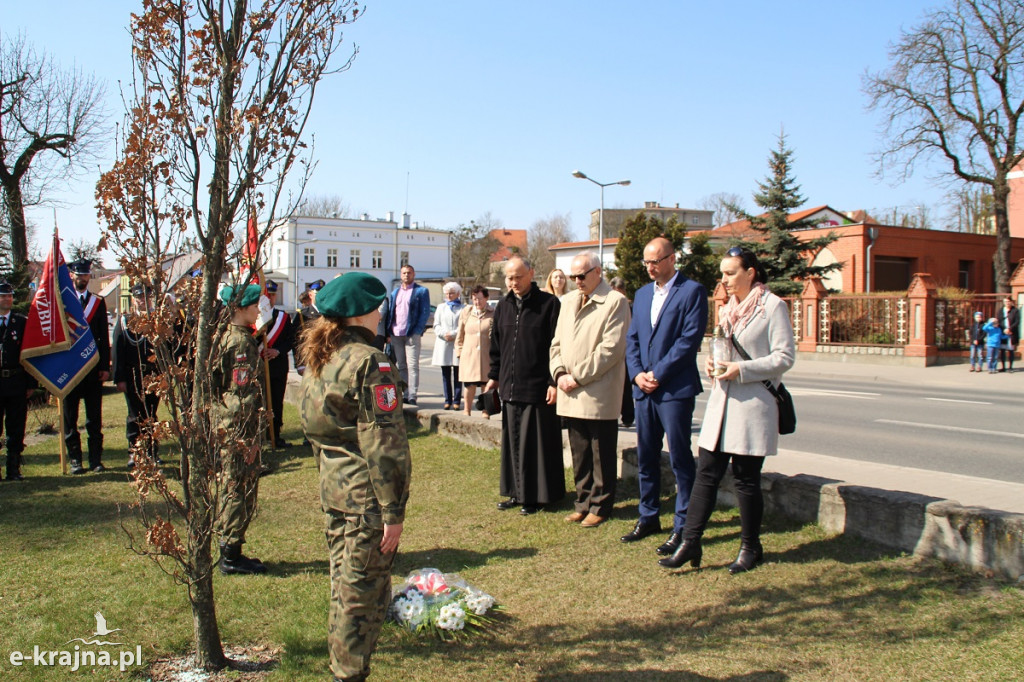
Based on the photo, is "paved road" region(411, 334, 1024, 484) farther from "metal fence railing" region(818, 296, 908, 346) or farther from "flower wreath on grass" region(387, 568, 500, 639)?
"flower wreath on grass" region(387, 568, 500, 639)

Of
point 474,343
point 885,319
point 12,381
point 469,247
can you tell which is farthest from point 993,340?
point 469,247

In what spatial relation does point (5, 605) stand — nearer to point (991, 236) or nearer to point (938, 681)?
point (938, 681)

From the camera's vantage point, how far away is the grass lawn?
3.61m

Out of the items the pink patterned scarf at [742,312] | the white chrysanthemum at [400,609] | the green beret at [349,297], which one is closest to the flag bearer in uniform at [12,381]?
the white chrysanthemum at [400,609]

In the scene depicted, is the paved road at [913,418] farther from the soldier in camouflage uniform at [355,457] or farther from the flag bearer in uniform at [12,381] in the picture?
the soldier in camouflage uniform at [355,457]

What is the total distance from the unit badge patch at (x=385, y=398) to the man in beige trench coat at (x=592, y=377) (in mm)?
2701

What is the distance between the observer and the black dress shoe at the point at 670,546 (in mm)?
5023

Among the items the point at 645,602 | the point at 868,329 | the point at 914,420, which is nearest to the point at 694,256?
the point at 868,329

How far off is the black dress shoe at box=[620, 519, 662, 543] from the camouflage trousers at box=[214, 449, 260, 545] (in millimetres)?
2511

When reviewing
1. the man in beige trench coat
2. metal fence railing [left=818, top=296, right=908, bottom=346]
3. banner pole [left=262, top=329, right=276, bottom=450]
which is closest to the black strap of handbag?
the man in beige trench coat

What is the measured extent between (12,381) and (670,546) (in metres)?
6.78

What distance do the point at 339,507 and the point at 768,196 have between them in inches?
1297

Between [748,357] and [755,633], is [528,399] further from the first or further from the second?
[755,633]

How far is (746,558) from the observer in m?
4.72
